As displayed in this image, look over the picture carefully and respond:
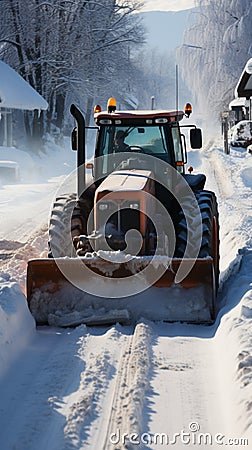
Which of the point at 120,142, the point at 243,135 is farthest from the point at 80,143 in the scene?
the point at 243,135

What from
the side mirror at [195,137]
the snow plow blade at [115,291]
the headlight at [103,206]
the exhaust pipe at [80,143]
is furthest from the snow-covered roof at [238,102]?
the snow plow blade at [115,291]

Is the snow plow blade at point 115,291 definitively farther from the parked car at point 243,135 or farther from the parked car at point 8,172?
the parked car at point 243,135

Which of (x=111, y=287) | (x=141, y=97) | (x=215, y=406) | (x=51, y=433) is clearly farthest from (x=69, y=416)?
(x=141, y=97)

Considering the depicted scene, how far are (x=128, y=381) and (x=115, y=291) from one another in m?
1.80

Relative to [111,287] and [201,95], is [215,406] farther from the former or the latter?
[201,95]

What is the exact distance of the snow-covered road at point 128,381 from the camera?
4.05 m

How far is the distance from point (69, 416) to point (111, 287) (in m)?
2.43

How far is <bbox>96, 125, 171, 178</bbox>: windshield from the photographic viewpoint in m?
8.07

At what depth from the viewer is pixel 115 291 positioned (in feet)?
21.7

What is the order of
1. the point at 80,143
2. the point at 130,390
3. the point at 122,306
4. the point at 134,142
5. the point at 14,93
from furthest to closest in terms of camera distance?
1. the point at 14,93
2. the point at 134,142
3. the point at 80,143
4. the point at 122,306
5. the point at 130,390

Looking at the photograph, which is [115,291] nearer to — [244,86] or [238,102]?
[244,86]

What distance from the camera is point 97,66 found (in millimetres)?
37625
